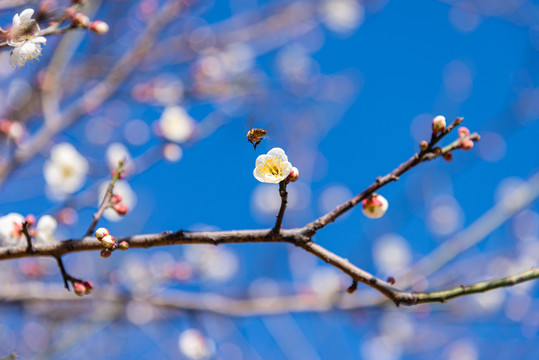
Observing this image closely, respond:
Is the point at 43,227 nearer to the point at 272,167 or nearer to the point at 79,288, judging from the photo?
the point at 79,288

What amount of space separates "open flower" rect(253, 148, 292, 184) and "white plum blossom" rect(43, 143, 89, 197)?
2352 mm

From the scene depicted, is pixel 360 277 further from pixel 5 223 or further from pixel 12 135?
pixel 12 135

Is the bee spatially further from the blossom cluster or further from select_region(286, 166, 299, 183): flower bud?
the blossom cluster

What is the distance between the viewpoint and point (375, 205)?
65.8 inches

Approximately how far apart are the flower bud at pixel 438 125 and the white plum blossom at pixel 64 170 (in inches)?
108

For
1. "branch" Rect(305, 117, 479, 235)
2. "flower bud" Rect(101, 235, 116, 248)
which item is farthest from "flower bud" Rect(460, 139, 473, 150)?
"flower bud" Rect(101, 235, 116, 248)

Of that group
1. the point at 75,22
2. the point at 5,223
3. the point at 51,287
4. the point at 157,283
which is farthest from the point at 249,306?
the point at 75,22

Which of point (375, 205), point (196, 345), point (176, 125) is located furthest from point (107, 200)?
point (196, 345)

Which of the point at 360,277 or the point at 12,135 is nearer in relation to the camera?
the point at 360,277

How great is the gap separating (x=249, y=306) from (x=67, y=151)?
175 cm

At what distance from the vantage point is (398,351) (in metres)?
5.49

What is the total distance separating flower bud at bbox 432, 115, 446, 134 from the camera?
4.92 feet

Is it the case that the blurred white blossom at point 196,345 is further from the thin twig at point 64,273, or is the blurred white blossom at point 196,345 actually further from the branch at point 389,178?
the branch at point 389,178

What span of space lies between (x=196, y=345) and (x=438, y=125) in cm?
247
